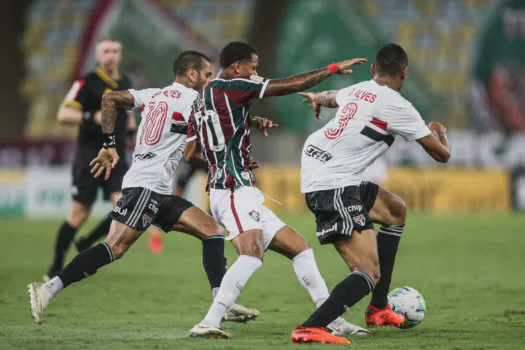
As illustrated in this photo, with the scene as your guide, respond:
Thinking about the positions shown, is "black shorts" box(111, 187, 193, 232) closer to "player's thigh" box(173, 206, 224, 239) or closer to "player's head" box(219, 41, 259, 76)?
"player's thigh" box(173, 206, 224, 239)

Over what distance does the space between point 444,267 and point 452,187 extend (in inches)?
427

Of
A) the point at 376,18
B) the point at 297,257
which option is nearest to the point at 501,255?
the point at 297,257

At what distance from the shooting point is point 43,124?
85.1ft

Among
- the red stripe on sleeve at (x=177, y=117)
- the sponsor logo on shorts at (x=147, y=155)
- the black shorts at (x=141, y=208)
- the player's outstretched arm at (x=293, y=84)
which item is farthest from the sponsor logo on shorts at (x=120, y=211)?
the player's outstretched arm at (x=293, y=84)

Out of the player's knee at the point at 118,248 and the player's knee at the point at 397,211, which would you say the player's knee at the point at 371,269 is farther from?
the player's knee at the point at 118,248

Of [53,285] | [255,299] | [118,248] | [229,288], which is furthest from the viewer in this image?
[255,299]

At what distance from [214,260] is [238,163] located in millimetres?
1048

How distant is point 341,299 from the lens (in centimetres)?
590

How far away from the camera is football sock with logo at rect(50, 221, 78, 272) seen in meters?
9.39

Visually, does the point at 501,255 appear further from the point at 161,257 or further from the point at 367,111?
the point at 367,111

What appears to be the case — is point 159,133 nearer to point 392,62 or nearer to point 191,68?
point 191,68

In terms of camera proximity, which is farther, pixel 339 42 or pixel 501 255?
pixel 339 42

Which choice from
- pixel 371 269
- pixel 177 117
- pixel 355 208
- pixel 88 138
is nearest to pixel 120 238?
pixel 177 117

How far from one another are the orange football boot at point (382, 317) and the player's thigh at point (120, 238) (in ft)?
5.97
